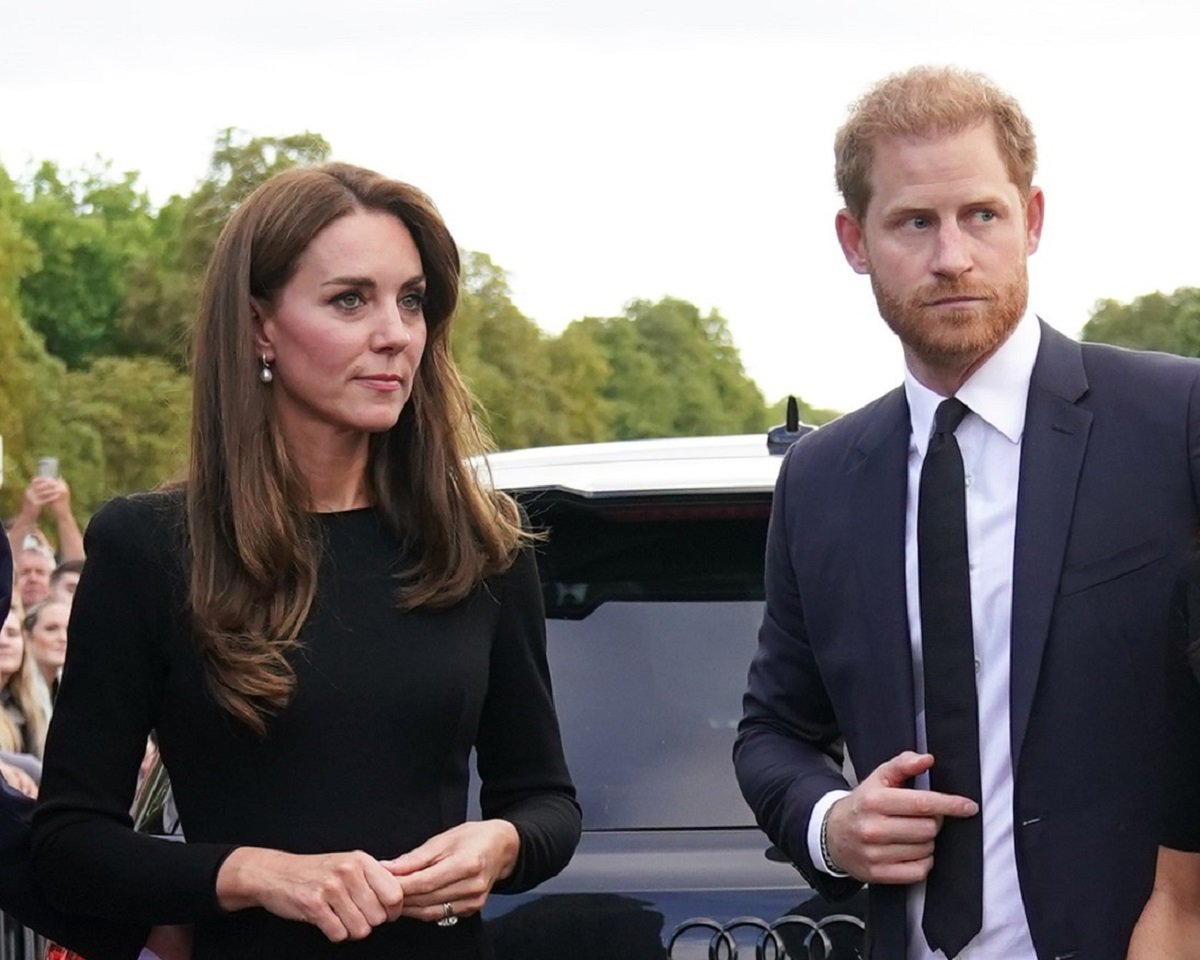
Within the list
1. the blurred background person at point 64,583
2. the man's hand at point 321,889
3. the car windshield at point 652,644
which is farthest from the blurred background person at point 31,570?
the man's hand at point 321,889

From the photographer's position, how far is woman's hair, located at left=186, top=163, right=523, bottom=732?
11.0 feet

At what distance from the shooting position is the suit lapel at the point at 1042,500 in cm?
308

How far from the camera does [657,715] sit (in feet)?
12.6

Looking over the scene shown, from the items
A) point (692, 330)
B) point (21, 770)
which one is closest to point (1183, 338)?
point (692, 330)

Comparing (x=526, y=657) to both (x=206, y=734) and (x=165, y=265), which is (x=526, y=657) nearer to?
(x=206, y=734)

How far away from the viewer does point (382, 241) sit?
3.49 meters

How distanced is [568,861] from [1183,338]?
92596 millimetres

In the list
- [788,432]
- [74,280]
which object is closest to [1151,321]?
[74,280]

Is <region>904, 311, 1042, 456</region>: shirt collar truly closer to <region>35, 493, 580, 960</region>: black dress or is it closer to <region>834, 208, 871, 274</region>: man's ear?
<region>834, 208, 871, 274</region>: man's ear

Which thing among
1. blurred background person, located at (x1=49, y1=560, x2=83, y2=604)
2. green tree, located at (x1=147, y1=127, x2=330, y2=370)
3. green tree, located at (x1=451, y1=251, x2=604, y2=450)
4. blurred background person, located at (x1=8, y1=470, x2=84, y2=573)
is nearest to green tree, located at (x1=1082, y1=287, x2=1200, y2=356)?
green tree, located at (x1=451, y1=251, x2=604, y2=450)

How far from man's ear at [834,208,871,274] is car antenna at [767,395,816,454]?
0.92 meters

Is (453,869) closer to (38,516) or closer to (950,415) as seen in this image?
(950,415)

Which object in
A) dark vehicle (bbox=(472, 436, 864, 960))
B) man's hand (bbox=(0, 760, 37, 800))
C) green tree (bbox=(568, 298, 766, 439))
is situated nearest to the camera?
dark vehicle (bbox=(472, 436, 864, 960))

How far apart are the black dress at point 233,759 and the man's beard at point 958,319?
2.79 ft
